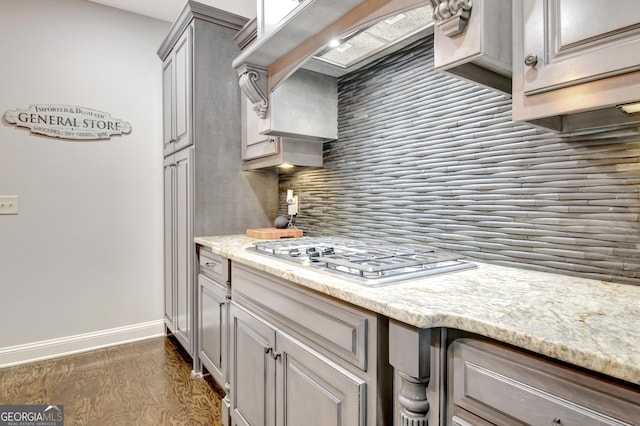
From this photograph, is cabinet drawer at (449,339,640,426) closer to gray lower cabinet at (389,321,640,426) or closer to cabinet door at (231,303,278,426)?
gray lower cabinet at (389,321,640,426)

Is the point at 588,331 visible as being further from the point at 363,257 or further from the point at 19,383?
the point at 19,383

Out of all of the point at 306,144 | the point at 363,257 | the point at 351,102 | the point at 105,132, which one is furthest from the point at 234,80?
the point at 363,257

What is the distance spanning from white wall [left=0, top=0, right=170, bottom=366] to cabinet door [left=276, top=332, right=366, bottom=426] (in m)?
2.21

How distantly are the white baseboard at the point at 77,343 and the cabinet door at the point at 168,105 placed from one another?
1.53 metres

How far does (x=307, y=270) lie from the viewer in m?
1.18

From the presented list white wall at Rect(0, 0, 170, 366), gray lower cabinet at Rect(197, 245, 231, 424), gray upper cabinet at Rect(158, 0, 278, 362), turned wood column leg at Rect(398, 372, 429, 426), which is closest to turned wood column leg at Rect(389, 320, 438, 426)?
turned wood column leg at Rect(398, 372, 429, 426)

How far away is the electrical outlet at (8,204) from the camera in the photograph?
2447 millimetres

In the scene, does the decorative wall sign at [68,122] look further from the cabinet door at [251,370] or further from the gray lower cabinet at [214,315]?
the cabinet door at [251,370]

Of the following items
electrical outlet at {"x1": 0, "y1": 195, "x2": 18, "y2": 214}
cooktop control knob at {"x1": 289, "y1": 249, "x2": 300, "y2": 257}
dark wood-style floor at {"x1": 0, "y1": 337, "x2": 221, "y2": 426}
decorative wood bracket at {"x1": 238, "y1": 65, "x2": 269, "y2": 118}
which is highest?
decorative wood bracket at {"x1": 238, "y1": 65, "x2": 269, "y2": 118}

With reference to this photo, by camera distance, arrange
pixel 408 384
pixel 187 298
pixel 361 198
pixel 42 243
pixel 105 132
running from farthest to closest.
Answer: pixel 105 132 < pixel 42 243 < pixel 187 298 < pixel 361 198 < pixel 408 384

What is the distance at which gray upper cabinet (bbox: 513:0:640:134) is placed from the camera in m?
0.72

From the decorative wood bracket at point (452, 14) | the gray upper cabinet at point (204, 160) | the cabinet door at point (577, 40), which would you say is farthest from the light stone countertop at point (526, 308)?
the gray upper cabinet at point (204, 160)

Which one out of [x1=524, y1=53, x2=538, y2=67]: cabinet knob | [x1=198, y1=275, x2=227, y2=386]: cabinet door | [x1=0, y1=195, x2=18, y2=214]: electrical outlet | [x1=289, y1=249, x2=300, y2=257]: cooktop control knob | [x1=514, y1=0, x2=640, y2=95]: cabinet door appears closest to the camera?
[x1=514, y1=0, x2=640, y2=95]: cabinet door

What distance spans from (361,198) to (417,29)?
2.85ft
